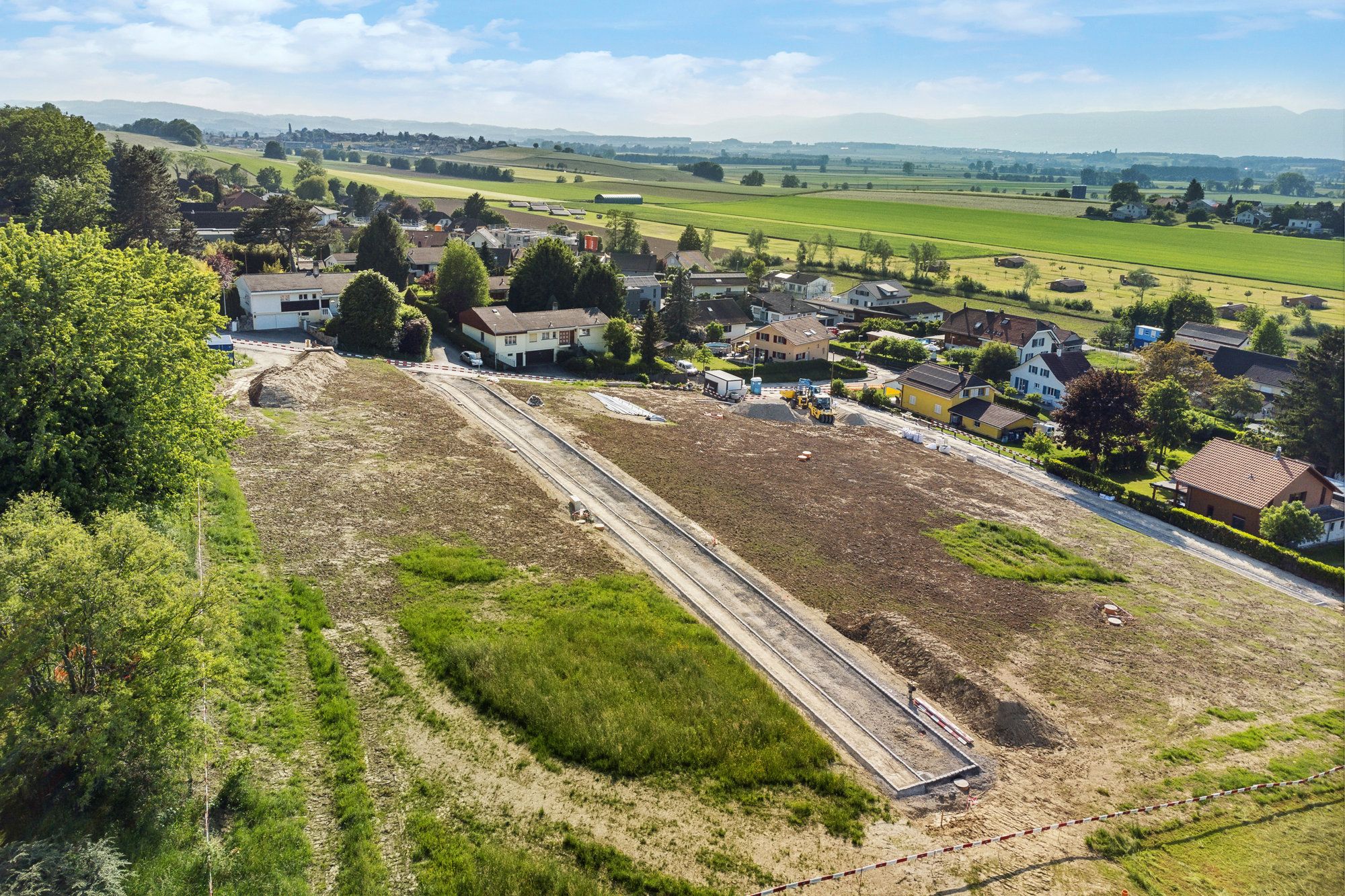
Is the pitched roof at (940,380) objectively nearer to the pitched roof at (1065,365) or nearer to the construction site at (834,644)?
the pitched roof at (1065,365)

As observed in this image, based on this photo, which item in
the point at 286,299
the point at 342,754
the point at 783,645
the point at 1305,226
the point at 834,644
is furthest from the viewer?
the point at 1305,226

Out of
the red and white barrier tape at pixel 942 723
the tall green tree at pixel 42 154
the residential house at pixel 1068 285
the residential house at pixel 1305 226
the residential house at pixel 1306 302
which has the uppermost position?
the residential house at pixel 1305 226

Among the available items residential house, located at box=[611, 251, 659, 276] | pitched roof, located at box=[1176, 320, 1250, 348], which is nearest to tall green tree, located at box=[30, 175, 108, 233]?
residential house, located at box=[611, 251, 659, 276]

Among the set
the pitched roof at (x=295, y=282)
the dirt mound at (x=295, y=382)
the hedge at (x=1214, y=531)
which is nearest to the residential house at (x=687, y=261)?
the pitched roof at (x=295, y=282)

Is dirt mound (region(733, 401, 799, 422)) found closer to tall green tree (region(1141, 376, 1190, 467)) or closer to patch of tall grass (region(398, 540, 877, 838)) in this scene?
tall green tree (region(1141, 376, 1190, 467))

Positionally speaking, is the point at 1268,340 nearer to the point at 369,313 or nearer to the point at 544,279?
the point at 544,279

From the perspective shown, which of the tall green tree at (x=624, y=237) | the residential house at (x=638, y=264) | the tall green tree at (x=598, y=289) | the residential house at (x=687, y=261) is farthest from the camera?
the tall green tree at (x=624, y=237)

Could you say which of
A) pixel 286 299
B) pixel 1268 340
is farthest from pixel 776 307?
pixel 286 299
